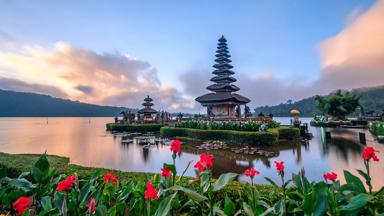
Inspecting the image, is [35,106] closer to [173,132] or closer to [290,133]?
[173,132]

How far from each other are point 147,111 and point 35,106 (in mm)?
159819

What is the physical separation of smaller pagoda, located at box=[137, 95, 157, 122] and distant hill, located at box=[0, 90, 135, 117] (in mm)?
146914

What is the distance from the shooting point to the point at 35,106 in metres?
150

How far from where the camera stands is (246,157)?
10.1 metres

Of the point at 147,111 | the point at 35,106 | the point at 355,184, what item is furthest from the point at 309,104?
the point at 35,106

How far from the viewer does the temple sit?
27266 millimetres

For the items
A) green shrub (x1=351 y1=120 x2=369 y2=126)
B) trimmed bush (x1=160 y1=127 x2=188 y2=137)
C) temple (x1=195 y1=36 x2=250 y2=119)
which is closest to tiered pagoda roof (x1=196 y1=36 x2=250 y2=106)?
temple (x1=195 y1=36 x2=250 y2=119)

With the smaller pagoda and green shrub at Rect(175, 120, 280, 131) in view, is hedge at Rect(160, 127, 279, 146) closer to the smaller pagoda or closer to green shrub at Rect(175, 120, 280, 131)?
green shrub at Rect(175, 120, 280, 131)

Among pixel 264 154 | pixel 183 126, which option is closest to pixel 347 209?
pixel 264 154

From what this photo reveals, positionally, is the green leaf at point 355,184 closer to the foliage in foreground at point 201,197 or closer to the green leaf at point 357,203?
the foliage in foreground at point 201,197

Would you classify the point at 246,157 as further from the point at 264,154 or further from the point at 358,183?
the point at 358,183

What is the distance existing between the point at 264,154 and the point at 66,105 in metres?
189

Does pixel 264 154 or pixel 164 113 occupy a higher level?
pixel 164 113

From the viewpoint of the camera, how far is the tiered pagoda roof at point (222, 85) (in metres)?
27.2
